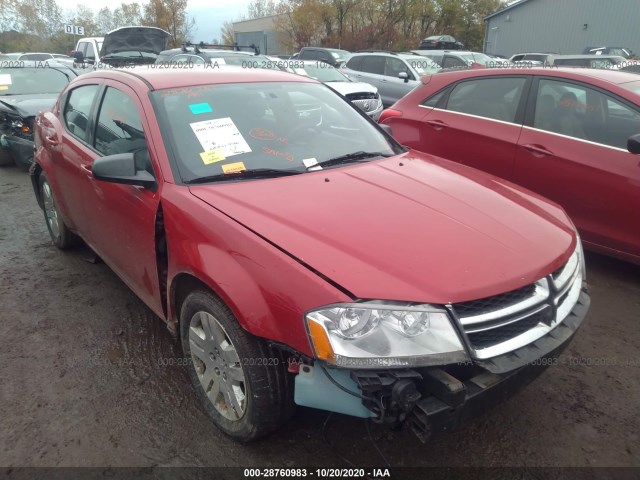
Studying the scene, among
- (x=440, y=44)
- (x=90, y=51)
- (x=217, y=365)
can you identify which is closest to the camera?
(x=217, y=365)

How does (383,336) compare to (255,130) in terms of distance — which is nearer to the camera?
(383,336)

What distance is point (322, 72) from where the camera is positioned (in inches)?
447

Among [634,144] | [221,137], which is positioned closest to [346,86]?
[634,144]

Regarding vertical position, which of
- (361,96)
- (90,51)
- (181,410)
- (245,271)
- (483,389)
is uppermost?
(90,51)

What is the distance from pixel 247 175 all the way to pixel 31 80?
781cm

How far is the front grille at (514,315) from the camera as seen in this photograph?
1.92 m

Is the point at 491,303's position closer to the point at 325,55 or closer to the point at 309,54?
the point at 325,55

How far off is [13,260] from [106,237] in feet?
5.84

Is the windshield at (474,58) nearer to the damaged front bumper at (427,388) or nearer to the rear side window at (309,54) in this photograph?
the rear side window at (309,54)

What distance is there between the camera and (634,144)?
3.62 meters

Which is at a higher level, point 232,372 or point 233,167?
point 233,167

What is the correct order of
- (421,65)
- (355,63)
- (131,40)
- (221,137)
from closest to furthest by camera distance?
(221,137), (421,65), (355,63), (131,40)

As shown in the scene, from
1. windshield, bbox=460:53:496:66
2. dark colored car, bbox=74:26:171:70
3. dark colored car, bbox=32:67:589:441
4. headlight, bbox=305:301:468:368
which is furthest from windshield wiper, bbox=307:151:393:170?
windshield, bbox=460:53:496:66

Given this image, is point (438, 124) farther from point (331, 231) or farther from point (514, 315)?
point (514, 315)
